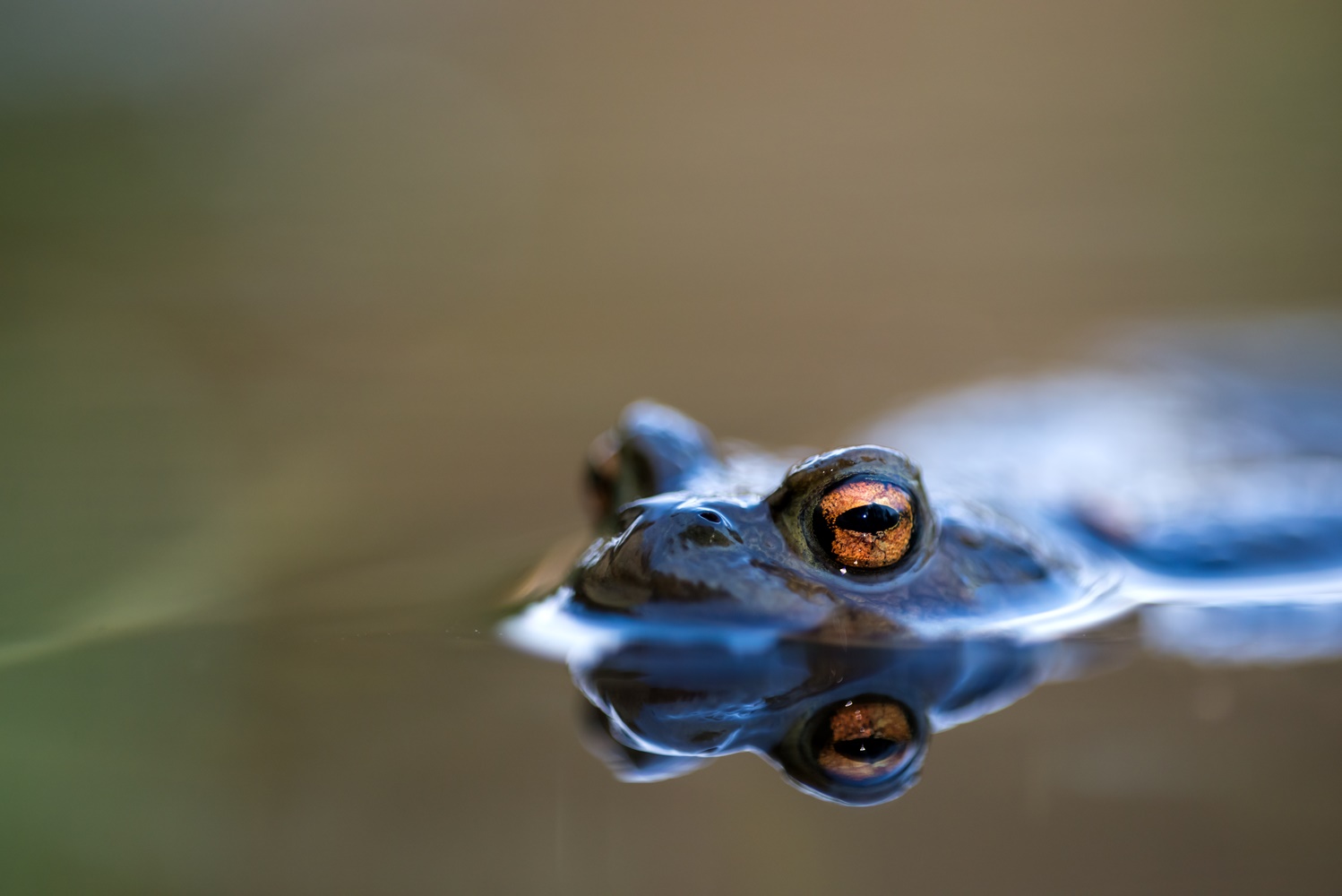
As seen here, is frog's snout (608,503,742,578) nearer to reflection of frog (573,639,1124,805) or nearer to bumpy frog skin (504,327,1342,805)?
bumpy frog skin (504,327,1342,805)

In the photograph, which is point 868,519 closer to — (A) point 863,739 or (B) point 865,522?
(B) point 865,522

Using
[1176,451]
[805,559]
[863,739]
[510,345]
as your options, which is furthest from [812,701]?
[510,345]

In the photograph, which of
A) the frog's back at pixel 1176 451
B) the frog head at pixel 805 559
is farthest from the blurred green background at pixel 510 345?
the frog's back at pixel 1176 451

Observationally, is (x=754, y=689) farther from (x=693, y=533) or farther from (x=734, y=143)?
(x=734, y=143)

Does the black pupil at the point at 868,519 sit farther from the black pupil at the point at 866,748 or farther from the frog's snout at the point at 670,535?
the black pupil at the point at 866,748

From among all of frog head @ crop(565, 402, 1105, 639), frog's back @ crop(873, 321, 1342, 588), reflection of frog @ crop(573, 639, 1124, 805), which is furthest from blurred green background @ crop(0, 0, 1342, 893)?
frog's back @ crop(873, 321, 1342, 588)

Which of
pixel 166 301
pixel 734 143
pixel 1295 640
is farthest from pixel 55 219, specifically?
pixel 1295 640
